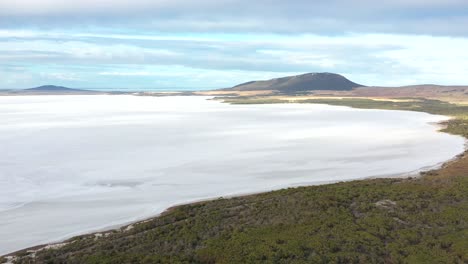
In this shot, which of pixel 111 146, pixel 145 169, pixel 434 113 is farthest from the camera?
pixel 434 113

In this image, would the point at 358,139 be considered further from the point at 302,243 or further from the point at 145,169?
the point at 302,243

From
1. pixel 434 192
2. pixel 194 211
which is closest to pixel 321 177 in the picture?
pixel 434 192

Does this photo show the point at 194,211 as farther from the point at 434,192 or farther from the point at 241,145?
the point at 241,145

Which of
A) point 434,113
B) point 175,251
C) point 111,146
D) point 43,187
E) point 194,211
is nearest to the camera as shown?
point 175,251

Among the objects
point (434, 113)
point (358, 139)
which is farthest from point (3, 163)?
point (434, 113)

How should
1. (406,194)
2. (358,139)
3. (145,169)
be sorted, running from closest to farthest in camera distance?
(406,194)
(145,169)
(358,139)

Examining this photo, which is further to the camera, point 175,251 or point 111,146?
point 111,146
